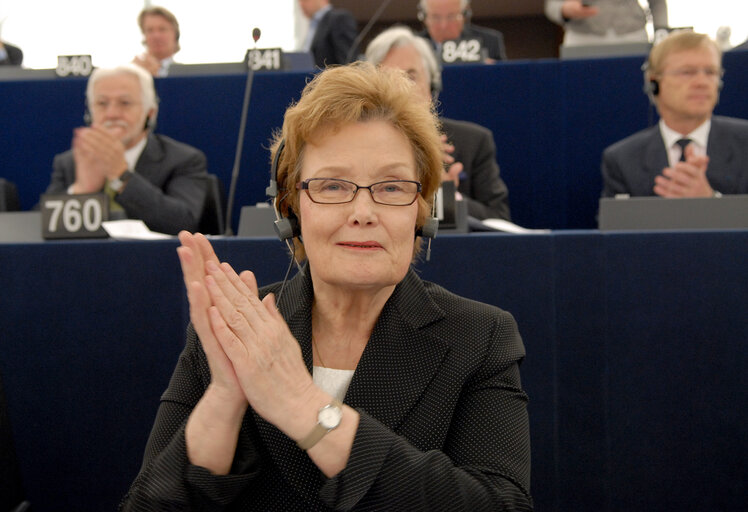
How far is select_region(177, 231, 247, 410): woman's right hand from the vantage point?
102cm

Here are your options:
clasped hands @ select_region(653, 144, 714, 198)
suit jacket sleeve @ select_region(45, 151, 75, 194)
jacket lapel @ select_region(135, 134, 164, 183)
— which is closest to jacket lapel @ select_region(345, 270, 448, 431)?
clasped hands @ select_region(653, 144, 714, 198)

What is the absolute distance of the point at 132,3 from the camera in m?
7.35

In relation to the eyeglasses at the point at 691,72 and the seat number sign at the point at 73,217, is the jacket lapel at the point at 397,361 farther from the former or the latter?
the eyeglasses at the point at 691,72

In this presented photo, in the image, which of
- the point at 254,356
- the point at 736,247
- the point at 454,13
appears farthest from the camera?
the point at 454,13

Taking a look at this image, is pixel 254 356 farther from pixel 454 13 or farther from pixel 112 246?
pixel 454 13

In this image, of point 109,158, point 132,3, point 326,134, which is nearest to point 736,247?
point 326,134

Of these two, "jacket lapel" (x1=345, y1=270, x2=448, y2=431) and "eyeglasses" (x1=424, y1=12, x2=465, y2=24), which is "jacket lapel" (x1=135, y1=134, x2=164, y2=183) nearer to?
"eyeglasses" (x1=424, y1=12, x2=465, y2=24)

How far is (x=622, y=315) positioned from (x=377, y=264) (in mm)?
785

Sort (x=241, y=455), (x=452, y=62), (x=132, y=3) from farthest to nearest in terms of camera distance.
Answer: (x=132, y=3), (x=452, y=62), (x=241, y=455)

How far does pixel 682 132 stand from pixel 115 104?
2048mm

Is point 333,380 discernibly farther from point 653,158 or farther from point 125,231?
point 653,158

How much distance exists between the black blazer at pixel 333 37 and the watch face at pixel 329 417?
3.91 metres

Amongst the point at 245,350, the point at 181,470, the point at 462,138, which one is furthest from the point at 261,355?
the point at 462,138

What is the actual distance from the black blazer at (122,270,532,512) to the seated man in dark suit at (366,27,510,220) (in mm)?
1881
